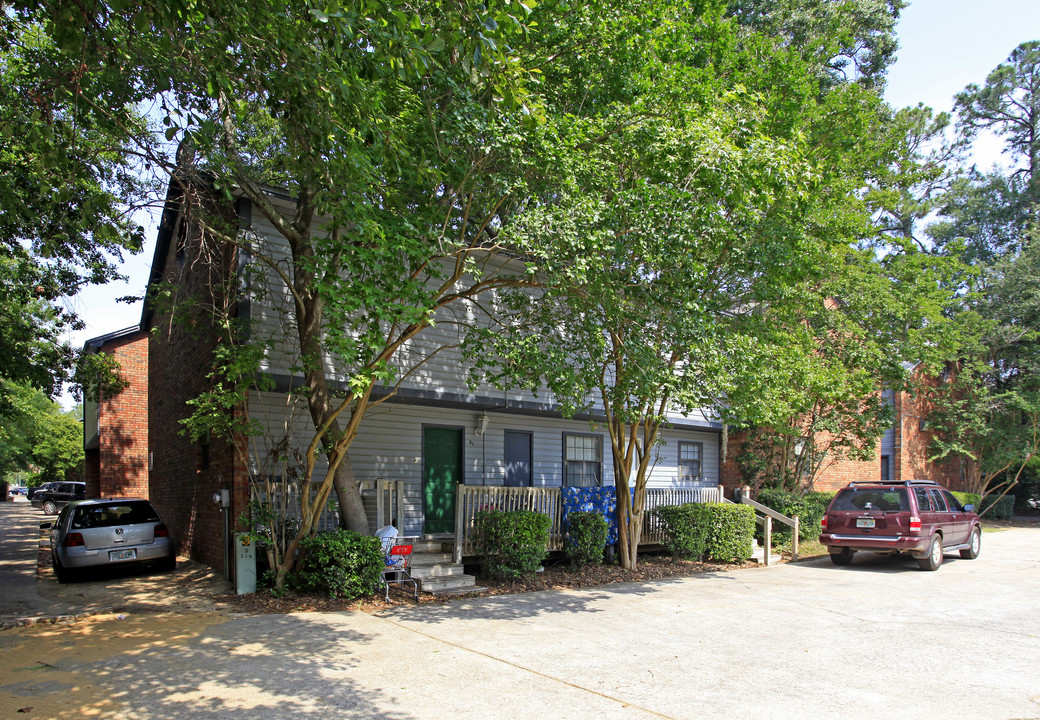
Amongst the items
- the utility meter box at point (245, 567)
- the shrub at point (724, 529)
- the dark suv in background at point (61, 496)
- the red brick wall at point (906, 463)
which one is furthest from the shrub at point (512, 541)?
the dark suv in background at point (61, 496)

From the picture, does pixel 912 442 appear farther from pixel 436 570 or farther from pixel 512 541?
pixel 436 570

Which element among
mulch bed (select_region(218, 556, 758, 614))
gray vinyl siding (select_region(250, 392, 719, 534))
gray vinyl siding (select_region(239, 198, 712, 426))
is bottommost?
mulch bed (select_region(218, 556, 758, 614))

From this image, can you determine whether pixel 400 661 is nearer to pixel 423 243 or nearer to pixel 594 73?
pixel 423 243

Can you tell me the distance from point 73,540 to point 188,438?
2.79 metres

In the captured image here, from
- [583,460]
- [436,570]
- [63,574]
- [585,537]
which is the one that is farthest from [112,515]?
[583,460]

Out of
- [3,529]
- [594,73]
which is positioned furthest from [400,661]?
[3,529]

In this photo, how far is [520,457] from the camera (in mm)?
15539

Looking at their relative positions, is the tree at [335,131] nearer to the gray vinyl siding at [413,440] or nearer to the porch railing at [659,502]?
the gray vinyl siding at [413,440]

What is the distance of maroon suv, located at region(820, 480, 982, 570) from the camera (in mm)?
13648

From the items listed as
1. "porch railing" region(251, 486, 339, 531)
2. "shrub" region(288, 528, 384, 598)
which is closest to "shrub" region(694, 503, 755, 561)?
"shrub" region(288, 528, 384, 598)

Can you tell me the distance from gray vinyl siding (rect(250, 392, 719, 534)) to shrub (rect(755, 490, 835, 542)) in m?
4.26

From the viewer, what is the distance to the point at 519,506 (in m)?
12.5

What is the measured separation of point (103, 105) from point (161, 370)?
9985 millimetres

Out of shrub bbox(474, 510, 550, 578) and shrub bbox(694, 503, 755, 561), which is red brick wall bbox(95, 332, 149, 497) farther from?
shrub bbox(694, 503, 755, 561)
